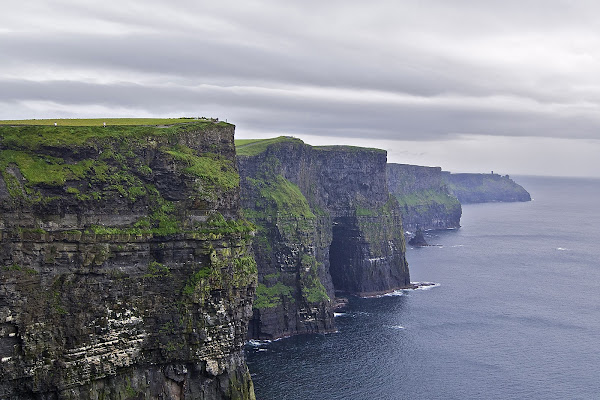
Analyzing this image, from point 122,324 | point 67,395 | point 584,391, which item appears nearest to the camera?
point 67,395

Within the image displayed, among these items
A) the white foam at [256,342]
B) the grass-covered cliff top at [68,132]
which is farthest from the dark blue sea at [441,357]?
the grass-covered cliff top at [68,132]

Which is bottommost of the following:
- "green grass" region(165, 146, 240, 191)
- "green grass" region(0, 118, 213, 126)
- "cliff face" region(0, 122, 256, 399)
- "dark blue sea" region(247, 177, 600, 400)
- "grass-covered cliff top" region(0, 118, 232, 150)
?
"dark blue sea" region(247, 177, 600, 400)

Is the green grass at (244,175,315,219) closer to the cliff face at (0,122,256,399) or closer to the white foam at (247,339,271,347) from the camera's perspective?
the white foam at (247,339,271,347)

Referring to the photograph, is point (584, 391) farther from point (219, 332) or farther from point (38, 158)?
point (38, 158)

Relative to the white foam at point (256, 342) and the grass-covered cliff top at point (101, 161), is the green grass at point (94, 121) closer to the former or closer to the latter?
the grass-covered cliff top at point (101, 161)

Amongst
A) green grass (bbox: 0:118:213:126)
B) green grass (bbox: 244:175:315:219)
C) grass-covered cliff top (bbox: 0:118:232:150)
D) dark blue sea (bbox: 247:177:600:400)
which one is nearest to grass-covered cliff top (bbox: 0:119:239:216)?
grass-covered cliff top (bbox: 0:118:232:150)

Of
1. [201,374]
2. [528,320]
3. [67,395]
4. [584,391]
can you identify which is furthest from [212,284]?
[528,320]

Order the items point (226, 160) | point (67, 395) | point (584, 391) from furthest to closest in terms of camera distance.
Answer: point (584, 391)
point (226, 160)
point (67, 395)

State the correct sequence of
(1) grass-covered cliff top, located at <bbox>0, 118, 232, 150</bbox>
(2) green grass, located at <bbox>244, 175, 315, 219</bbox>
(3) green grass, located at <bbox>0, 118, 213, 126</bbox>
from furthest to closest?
(2) green grass, located at <bbox>244, 175, 315, 219</bbox>
(3) green grass, located at <bbox>0, 118, 213, 126</bbox>
(1) grass-covered cliff top, located at <bbox>0, 118, 232, 150</bbox>
